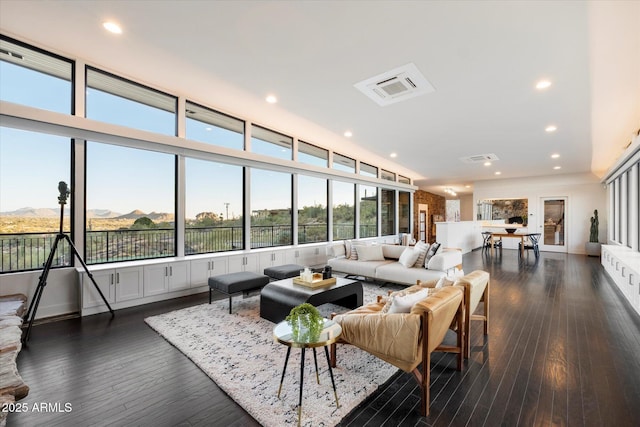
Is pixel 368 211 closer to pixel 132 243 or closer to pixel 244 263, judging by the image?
pixel 244 263

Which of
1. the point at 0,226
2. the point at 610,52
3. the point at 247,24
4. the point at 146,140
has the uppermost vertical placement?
the point at 247,24

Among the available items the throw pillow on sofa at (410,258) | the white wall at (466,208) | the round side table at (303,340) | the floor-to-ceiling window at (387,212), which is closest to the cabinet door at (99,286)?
the round side table at (303,340)

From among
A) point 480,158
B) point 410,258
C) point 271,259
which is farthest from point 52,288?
point 480,158

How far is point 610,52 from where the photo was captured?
9.37 feet

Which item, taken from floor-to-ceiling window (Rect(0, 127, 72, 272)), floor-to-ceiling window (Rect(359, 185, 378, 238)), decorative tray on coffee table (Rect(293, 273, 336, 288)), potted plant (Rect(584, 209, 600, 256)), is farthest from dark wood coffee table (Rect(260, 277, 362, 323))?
potted plant (Rect(584, 209, 600, 256))

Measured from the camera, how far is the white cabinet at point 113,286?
378 centimetres

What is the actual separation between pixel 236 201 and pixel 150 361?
3.55 m

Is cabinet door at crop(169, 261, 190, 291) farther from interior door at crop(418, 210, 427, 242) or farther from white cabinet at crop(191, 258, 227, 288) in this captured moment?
interior door at crop(418, 210, 427, 242)

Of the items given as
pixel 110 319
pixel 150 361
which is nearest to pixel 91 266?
pixel 110 319

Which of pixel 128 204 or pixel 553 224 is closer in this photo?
pixel 128 204

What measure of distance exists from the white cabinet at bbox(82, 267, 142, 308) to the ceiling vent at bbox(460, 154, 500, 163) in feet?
26.4

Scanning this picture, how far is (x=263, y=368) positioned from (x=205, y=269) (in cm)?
296

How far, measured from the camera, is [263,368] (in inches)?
97.6

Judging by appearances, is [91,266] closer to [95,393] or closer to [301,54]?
[95,393]
